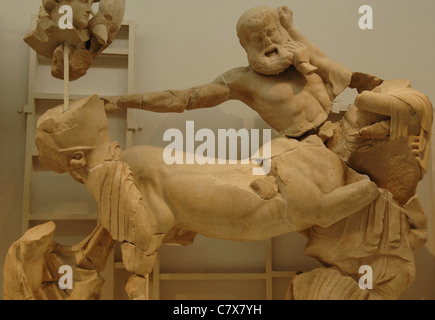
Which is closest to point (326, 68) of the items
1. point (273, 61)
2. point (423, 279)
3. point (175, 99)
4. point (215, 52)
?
point (273, 61)

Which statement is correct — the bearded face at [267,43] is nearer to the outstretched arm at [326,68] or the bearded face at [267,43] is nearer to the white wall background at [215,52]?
the outstretched arm at [326,68]

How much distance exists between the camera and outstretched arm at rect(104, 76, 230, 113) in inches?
73.0

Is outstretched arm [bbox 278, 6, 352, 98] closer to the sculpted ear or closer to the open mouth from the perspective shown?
the open mouth

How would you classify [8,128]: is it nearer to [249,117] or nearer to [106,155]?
[106,155]

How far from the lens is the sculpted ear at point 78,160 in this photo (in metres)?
1.60

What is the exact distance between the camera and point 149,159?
170 centimetres

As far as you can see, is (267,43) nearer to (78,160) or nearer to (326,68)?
(326,68)

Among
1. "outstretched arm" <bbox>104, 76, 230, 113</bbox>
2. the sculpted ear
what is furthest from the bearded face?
the sculpted ear

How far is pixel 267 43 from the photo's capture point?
1.83 meters

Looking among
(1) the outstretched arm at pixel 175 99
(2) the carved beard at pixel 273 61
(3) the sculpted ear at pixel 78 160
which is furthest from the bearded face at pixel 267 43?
(3) the sculpted ear at pixel 78 160

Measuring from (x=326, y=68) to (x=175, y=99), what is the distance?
574mm

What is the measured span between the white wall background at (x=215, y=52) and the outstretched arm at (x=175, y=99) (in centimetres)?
46
